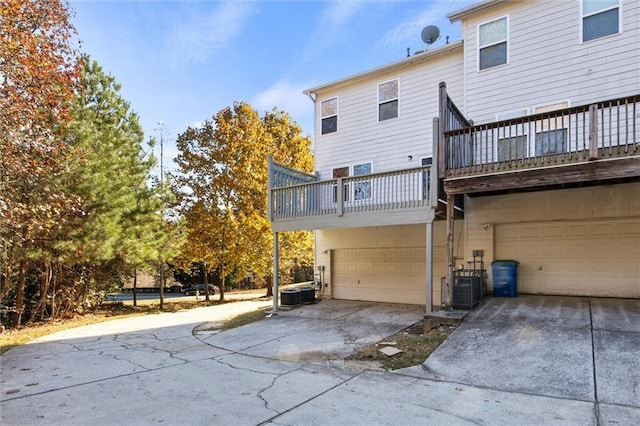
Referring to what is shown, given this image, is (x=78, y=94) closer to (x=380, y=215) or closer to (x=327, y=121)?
(x=327, y=121)

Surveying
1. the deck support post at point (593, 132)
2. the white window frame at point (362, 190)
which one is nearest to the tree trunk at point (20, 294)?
the white window frame at point (362, 190)

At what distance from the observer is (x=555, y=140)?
23.6 feet

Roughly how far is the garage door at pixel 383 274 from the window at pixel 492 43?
16.7 feet

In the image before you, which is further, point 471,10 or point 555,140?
point 471,10

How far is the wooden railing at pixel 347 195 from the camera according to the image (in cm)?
961

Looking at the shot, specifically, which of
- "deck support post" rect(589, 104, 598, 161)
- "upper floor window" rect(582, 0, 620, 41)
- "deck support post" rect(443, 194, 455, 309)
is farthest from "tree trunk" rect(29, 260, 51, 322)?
"upper floor window" rect(582, 0, 620, 41)

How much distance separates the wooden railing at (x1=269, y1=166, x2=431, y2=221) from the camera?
378 inches

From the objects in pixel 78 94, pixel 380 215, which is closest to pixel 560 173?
pixel 380 215

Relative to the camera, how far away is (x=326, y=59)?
13031 millimetres

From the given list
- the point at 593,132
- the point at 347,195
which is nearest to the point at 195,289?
the point at 347,195

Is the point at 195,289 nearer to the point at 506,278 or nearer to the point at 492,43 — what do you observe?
the point at 506,278

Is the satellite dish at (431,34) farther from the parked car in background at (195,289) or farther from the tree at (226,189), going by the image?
the parked car in background at (195,289)

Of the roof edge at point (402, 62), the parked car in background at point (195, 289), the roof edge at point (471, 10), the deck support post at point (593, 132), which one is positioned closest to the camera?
the deck support post at point (593, 132)

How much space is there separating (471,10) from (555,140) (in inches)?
183
